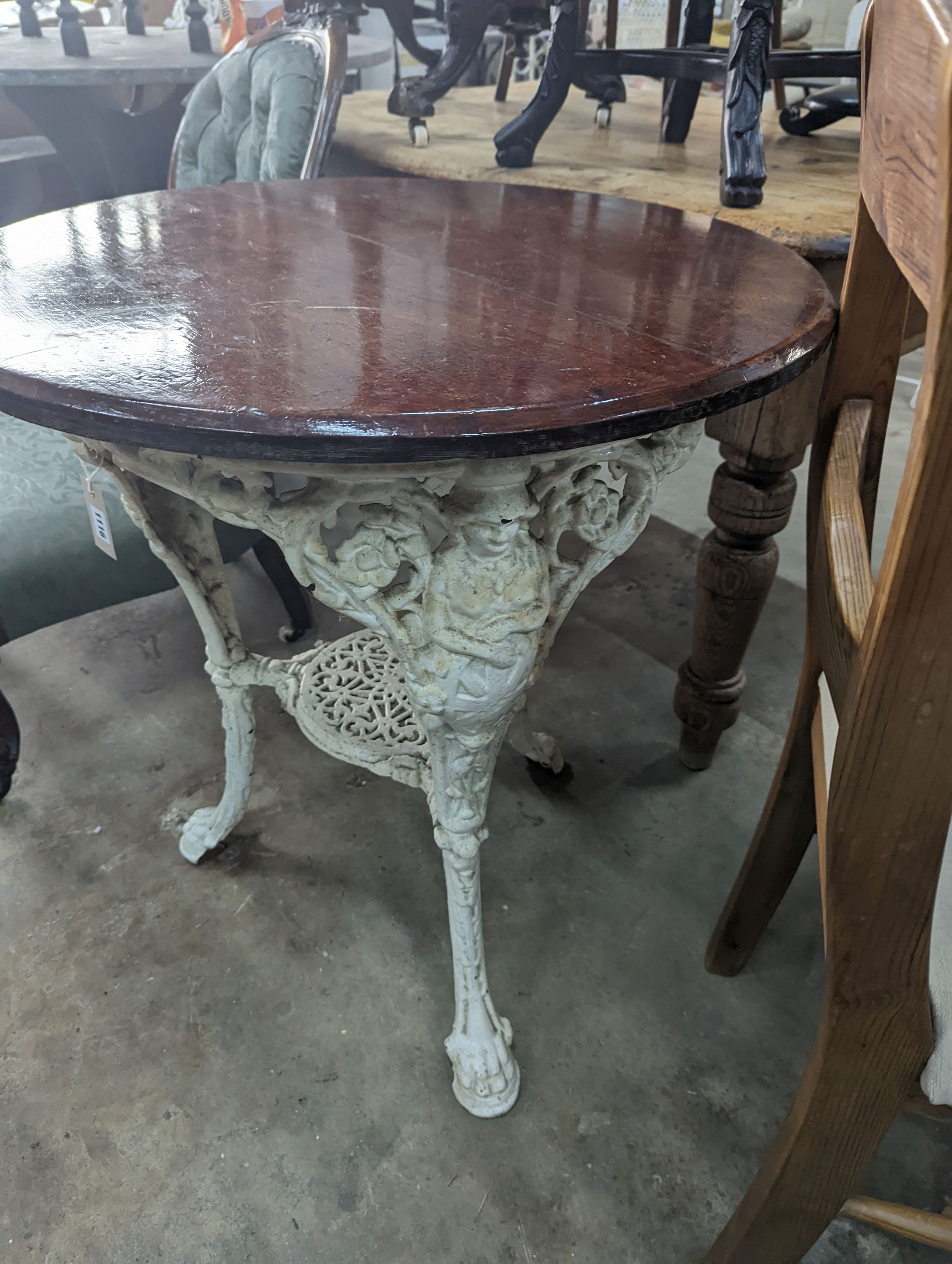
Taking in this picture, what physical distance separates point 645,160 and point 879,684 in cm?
128

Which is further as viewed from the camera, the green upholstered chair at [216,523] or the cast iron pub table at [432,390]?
the green upholstered chair at [216,523]

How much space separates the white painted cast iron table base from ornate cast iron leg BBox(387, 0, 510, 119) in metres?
1.11

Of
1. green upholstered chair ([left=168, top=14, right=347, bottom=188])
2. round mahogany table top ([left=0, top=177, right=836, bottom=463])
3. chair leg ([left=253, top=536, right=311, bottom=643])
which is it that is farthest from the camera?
chair leg ([left=253, top=536, right=311, bottom=643])

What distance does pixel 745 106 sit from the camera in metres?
1.13

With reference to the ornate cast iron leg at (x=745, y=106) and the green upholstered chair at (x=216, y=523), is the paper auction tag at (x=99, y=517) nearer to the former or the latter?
the green upholstered chair at (x=216, y=523)

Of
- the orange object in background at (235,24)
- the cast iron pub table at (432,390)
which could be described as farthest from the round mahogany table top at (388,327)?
the orange object in background at (235,24)

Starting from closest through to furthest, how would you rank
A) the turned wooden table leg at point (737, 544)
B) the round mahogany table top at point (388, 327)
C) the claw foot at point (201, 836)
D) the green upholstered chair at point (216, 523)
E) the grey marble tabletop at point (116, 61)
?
the round mahogany table top at point (388, 327)
the turned wooden table leg at point (737, 544)
the green upholstered chair at point (216, 523)
the claw foot at point (201, 836)
the grey marble tabletop at point (116, 61)

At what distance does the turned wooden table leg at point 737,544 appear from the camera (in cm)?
101

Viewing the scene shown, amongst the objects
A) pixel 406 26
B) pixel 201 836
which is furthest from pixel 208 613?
pixel 406 26

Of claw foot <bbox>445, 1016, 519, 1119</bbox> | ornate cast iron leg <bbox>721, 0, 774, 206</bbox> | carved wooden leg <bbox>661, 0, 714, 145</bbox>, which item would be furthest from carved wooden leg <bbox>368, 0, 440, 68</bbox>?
claw foot <bbox>445, 1016, 519, 1119</bbox>

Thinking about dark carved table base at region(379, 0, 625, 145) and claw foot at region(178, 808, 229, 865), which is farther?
dark carved table base at region(379, 0, 625, 145)

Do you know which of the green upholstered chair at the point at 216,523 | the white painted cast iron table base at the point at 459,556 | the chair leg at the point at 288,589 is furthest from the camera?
the chair leg at the point at 288,589

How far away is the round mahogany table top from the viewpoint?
54cm

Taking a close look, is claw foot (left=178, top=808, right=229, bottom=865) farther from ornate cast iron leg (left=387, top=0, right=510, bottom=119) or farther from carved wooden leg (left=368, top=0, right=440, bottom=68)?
carved wooden leg (left=368, top=0, right=440, bottom=68)
